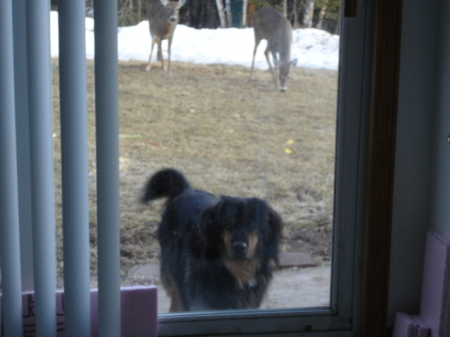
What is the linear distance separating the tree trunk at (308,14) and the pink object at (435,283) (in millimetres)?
691

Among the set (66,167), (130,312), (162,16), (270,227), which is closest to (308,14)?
(162,16)

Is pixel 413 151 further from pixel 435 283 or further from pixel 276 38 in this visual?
pixel 276 38

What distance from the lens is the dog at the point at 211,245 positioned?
1.64m

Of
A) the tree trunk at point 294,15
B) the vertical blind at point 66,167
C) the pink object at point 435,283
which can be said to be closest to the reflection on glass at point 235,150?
the tree trunk at point 294,15

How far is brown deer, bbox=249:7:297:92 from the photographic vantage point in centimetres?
156

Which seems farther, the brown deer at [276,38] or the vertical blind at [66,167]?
the brown deer at [276,38]

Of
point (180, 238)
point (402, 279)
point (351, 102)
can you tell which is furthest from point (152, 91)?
point (402, 279)

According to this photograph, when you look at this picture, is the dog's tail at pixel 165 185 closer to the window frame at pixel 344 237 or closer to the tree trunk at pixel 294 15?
the window frame at pixel 344 237

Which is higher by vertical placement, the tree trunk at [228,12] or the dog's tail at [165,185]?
the tree trunk at [228,12]

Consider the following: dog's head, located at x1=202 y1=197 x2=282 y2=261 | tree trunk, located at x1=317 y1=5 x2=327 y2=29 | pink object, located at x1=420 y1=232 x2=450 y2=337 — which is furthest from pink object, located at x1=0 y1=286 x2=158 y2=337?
tree trunk, located at x1=317 y1=5 x2=327 y2=29

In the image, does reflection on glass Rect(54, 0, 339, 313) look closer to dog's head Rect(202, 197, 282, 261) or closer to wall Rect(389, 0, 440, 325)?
dog's head Rect(202, 197, 282, 261)

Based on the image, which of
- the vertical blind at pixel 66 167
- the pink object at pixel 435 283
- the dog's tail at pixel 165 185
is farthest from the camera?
the dog's tail at pixel 165 185

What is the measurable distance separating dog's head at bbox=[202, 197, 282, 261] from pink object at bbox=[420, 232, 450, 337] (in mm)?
436

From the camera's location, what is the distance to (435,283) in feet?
5.03
